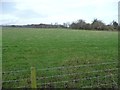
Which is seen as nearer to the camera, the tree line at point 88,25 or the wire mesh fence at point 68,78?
the wire mesh fence at point 68,78

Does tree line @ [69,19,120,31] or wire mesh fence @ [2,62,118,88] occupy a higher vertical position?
tree line @ [69,19,120,31]

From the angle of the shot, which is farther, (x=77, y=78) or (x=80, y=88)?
(x=77, y=78)

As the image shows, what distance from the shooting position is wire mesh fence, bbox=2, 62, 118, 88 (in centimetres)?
764

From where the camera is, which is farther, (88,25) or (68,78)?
(88,25)

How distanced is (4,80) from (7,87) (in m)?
0.55

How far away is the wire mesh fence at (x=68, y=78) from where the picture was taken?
7645 mm

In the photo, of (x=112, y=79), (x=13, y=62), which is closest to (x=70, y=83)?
(x=112, y=79)

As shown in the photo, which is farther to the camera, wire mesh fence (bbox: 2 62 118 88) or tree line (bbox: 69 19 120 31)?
tree line (bbox: 69 19 120 31)

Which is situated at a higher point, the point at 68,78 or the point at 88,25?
the point at 88,25

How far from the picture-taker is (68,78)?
326 inches

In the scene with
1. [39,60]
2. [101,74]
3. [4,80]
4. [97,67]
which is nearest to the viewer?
[4,80]

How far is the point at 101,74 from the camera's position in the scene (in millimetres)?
8875

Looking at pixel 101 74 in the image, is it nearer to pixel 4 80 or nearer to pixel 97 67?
pixel 97 67

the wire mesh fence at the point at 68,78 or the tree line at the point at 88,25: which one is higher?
the tree line at the point at 88,25
